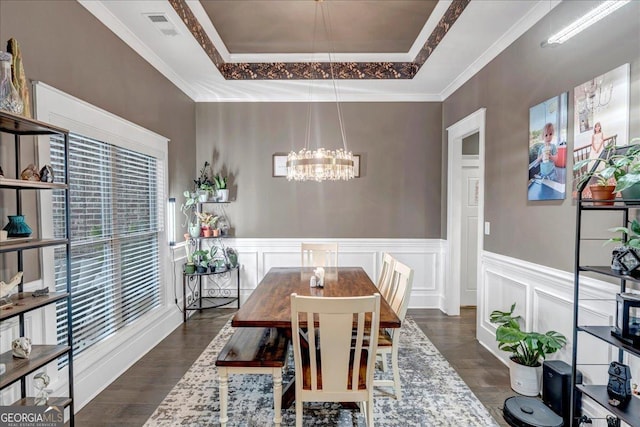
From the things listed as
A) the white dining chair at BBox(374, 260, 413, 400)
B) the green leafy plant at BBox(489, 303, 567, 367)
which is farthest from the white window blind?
the green leafy plant at BBox(489, 303, 567, 367)

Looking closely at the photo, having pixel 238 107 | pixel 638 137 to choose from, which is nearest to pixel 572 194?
pixel 638 137

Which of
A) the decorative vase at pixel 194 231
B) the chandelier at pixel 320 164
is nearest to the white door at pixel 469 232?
the chandelier at pixel 320 164

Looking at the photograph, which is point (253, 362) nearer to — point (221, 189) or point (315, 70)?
point (221, 189)

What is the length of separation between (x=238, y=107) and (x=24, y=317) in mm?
3551

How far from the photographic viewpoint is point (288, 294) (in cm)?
267

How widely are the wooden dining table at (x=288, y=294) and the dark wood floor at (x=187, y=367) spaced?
103 cm

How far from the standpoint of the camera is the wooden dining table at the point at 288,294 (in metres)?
2.08

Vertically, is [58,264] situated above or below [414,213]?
below

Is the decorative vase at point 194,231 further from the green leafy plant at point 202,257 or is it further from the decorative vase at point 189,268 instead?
the decorative vase at point 189,268

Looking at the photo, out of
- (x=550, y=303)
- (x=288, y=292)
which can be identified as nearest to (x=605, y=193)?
(x=550, y=303)

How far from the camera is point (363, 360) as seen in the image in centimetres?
219

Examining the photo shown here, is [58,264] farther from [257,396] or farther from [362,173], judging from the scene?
[362,173]

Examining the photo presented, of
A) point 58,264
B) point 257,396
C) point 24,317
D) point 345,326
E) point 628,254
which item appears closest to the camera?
point 628,254

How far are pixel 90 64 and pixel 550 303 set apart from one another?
157 inches
